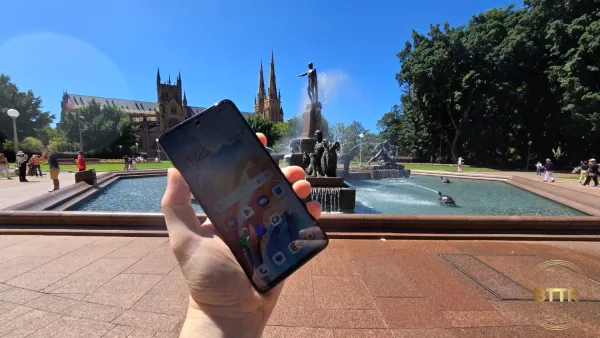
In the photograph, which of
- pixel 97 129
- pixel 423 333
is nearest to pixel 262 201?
pixel 423 333

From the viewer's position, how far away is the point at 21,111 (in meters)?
60.7

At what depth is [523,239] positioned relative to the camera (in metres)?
6.23

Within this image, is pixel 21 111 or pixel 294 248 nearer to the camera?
pixel 294 248

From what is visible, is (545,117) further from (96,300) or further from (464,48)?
(96,300)

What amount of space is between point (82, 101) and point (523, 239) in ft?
441

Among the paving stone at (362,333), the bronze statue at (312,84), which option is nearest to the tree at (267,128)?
the bronze statue at (312,84)

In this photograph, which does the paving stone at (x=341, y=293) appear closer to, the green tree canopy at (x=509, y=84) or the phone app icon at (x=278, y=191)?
the phone app icon at (x=278, y=191)

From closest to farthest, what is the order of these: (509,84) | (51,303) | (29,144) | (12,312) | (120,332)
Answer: (120,332)
(12,312)
(51,303)
(509,84)
(29,144)

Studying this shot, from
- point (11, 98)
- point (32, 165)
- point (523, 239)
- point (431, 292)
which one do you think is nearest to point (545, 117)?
point (523, 239)

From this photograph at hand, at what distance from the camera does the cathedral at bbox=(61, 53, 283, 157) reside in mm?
98688

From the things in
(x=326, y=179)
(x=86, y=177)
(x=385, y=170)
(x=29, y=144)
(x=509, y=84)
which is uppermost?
(x=509, y=84)

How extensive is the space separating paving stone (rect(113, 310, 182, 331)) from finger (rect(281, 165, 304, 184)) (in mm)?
2230

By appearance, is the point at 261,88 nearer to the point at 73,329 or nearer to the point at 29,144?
the point at 29,144

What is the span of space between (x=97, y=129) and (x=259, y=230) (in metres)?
75.9
